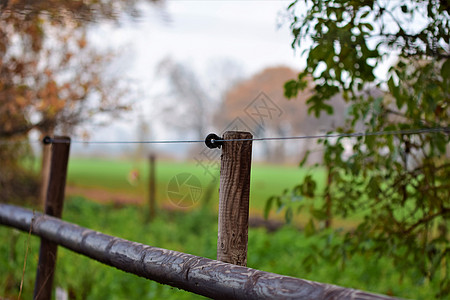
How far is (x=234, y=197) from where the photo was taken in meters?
1.76

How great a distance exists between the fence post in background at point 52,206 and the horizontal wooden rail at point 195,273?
0.43 m

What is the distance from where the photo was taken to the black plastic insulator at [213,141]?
1800mm

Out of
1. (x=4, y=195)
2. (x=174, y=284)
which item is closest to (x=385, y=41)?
(x=174, y=284)

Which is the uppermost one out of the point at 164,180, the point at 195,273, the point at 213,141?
the point at 164,180

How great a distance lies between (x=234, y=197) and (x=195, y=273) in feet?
0.98

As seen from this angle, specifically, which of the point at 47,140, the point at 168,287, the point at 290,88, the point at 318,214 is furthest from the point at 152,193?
the point at 290,88

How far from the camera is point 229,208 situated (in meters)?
1.77

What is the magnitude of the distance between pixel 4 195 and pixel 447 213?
21.2 ft

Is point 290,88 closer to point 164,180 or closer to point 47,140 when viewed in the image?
point 47,140

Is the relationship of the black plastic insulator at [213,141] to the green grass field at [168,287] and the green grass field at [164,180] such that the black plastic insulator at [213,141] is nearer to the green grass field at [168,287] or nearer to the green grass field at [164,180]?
the green grass field at [168,287]

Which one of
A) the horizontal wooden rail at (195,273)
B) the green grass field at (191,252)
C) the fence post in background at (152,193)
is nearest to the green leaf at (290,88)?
the green grass field at (191,252)

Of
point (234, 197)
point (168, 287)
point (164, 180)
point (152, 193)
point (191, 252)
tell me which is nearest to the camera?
point (234, 197)

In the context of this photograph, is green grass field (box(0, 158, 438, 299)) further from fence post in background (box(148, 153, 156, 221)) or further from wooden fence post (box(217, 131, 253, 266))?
fence post in background (box(148, 153, 156, 221))

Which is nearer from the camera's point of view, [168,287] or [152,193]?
[168,287]
